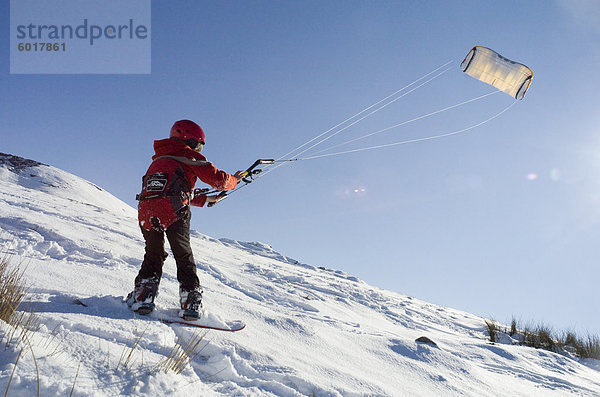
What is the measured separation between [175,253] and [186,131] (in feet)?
3.81

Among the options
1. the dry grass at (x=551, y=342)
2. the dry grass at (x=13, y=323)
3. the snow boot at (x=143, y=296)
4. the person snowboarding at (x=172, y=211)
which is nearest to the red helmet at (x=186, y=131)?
the person snowboarding at (x=172, y=211)

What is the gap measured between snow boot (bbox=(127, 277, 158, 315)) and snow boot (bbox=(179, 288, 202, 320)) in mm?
238

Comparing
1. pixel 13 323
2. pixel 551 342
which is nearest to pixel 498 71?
pixel 551 342

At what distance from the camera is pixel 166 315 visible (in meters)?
2.81

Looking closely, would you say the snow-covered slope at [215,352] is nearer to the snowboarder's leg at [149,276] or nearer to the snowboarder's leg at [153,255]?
the snowboarder's leg at [149,276]

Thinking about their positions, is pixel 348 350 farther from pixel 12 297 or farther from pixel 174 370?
pixel 12 297

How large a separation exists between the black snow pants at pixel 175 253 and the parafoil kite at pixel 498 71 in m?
8.47

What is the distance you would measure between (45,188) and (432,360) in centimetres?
1667

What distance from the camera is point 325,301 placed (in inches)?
275

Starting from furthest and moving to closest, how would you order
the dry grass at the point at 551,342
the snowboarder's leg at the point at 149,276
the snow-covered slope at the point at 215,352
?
the dry grass at the point at 551,342 → the snowboarder's leg at the point at 149,276 → the snow-covered slope at the point at 215,352

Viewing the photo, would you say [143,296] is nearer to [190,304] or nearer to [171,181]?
[190,304]

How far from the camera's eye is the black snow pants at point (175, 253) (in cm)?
297

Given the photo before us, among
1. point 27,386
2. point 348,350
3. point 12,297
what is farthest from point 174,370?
point 348,350

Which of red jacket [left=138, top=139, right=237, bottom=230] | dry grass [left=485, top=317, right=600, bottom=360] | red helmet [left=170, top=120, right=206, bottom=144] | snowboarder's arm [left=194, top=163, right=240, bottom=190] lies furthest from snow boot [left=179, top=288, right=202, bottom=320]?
dry grass [left=485, top=317, right=600, bottom=360]
